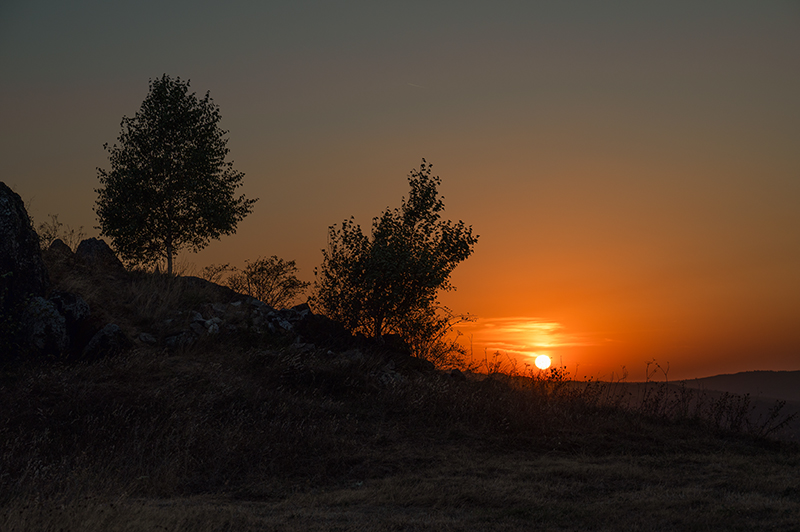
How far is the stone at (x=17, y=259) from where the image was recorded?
15906 mm

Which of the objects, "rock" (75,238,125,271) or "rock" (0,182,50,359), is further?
"rock" (75,238,125,271)

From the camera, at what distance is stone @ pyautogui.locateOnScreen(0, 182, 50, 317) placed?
15.9m

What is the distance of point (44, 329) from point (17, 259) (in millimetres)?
2452

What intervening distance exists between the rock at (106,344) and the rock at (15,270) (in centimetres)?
157

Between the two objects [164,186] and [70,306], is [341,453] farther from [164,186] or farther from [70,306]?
[164,186]

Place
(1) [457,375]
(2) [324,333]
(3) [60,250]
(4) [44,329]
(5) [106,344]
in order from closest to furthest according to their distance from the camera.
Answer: (4) [44,329]
(5) [106,344]
(1) [457,375]
(2) [324,333]
(3) [60,250]

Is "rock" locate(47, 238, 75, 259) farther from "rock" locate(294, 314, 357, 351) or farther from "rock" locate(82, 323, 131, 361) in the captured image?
"rock" locate(294, 314, 357, 351)

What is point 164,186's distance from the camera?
2703 cm

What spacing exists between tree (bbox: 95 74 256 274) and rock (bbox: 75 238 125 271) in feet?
5.14

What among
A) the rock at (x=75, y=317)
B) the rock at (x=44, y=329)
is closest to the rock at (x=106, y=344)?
the rock at (x=75, y=317)

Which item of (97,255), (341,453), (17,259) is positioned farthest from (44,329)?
(97,255)

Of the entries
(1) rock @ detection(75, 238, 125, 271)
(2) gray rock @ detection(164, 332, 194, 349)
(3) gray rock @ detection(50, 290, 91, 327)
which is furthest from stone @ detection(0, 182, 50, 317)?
(1) rock @ detection(75, 238, 125, 271)

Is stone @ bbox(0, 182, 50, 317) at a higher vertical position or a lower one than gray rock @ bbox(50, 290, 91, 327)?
higher

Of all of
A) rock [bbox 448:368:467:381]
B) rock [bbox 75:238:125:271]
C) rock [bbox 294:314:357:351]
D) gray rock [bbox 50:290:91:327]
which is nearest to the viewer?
gray rock [bbox 50:290:91:327]
